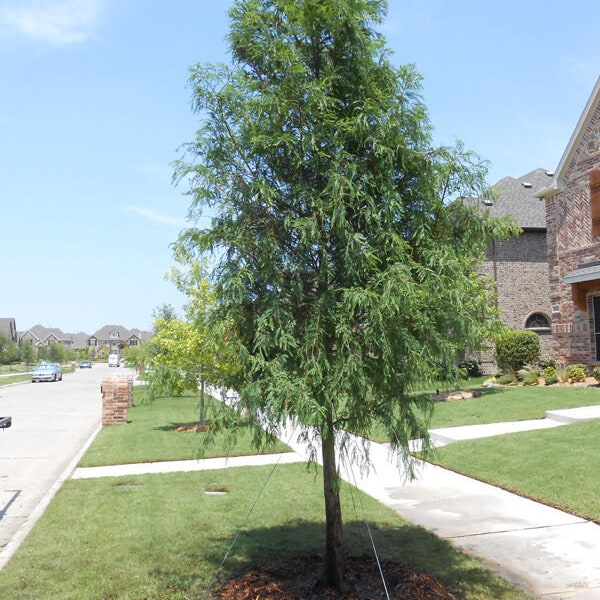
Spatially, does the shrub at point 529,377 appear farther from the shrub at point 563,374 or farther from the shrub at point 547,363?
the shrub at point 563,374

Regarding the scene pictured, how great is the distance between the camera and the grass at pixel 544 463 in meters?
8.23

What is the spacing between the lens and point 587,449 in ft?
33.9

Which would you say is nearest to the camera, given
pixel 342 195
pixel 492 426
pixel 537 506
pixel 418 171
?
pixel 342 195

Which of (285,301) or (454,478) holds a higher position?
(285,301)

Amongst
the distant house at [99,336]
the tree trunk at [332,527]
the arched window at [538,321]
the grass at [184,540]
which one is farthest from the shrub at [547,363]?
the distant house at [99,336]

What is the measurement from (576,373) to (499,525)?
552 inches

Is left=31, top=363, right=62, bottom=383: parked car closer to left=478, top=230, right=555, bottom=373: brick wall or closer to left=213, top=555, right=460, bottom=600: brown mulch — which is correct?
left=478, top=230, right=555, bottom=373: brick wall

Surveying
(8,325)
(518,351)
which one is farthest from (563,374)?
(8,325)

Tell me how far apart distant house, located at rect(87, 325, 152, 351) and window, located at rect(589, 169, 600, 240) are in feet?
485

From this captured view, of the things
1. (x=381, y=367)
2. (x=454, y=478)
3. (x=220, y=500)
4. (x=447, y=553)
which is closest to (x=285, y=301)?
(x=381, y=367)

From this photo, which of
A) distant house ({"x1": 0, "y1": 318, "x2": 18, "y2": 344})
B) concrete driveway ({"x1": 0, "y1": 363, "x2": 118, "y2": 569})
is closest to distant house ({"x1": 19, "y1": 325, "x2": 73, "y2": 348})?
distant house ({"x1": 0, "y1": 318, "x2": 18, "y2": 344})

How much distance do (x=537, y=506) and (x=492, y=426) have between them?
19.8ft

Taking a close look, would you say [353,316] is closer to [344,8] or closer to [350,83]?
[350,83]

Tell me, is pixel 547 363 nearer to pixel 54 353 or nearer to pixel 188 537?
pixel 188 537
